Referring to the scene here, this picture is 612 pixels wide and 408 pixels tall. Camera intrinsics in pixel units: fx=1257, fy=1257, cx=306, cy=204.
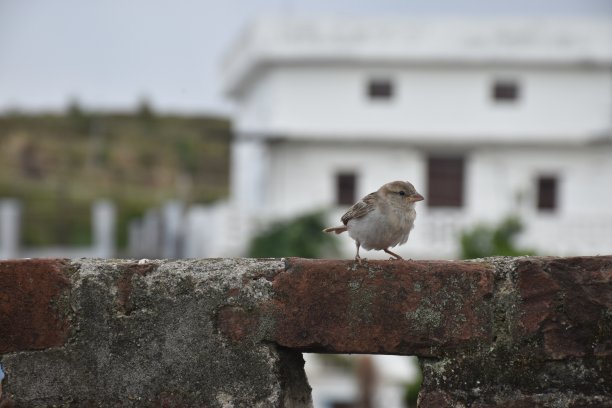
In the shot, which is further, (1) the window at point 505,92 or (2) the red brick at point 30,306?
(1) the window at point 505,92

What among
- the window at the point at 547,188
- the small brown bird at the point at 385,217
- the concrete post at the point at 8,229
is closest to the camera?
the small brown bird at the point at 385,217

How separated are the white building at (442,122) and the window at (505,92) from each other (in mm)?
30

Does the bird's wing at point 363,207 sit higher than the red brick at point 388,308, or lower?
higher

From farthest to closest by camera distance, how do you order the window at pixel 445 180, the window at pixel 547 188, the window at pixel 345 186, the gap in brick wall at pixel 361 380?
the window at pixel 547 188 → the window at pixel 445 180 → the window at pixel 345 186 → the gap in brick wall at pixel 361 380

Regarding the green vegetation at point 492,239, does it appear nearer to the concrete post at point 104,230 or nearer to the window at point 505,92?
the window at point 505,92

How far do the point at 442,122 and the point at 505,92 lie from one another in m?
1.73

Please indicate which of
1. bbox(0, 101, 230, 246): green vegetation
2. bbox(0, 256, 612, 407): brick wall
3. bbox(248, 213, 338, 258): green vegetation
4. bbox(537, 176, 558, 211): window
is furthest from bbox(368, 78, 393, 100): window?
bbox(0, 256, 612, 407): brick wall

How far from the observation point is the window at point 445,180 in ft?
101

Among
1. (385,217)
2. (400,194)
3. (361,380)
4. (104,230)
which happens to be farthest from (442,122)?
(385,217)

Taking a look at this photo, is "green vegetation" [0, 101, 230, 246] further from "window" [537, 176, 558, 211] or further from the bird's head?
the bird's head

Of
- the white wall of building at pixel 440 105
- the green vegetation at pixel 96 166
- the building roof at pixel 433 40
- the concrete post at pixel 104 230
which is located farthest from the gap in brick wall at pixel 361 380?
the green vegetation at pixel 96 166

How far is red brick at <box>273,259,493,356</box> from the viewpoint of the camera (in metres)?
3.50

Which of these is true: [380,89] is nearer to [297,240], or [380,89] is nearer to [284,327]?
[297,240]

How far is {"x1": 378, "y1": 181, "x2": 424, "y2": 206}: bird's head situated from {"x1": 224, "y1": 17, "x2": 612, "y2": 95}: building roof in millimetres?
24377
